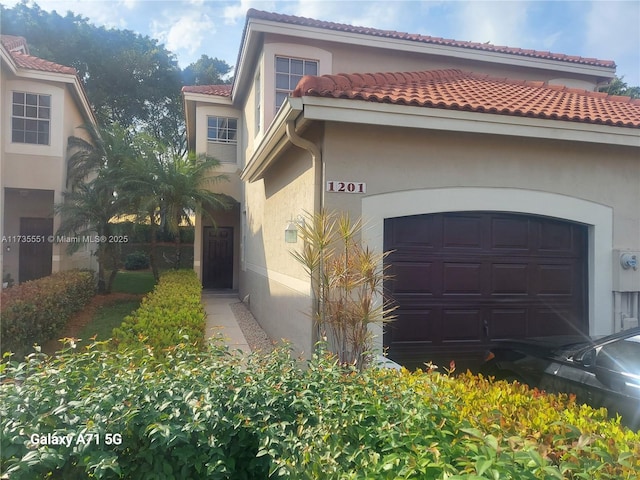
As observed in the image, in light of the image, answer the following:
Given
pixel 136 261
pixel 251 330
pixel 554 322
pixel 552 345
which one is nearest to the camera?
pixel 552 345

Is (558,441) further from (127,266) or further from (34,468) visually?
(127,266)

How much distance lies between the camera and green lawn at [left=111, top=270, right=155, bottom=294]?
52.3ft

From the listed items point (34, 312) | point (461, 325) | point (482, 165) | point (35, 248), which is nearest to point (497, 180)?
point (482, 165)

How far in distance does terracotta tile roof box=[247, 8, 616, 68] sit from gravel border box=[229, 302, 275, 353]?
7011mm

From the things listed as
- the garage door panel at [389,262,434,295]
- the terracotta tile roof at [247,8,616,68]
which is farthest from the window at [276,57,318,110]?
the garage door panel at [389,262,434,295]

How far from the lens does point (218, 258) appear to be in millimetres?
17891

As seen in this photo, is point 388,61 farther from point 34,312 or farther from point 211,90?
point 34,312

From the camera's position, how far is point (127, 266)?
2277cm

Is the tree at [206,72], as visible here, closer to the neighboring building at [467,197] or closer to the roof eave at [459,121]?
the neighboring building at [467,197]

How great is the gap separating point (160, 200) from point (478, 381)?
41.0 ft

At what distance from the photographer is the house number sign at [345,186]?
18.0 ft

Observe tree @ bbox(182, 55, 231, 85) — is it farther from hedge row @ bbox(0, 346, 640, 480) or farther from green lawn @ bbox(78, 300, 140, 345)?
hedge row @ bbox(0, 346, 640, 480)

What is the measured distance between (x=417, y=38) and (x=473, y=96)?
14.6 ft

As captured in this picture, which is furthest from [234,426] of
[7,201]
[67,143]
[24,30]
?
[24,30]
